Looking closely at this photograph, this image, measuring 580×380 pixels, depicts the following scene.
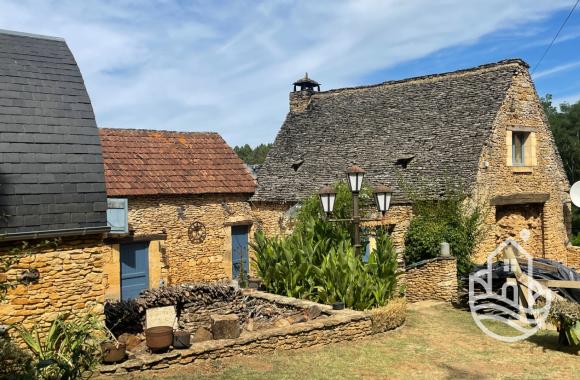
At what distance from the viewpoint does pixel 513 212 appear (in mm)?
16938

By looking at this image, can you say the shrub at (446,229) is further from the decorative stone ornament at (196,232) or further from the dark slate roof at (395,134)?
the decorative stone ornament at (196,232)

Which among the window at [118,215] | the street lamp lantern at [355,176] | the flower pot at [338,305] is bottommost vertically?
the flower pot at [338,305]

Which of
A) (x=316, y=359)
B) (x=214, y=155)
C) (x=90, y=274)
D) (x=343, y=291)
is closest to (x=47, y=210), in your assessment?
(x=90, y=274)

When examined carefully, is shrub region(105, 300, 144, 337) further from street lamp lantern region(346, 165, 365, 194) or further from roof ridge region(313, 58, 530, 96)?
A: roof ridge region(313, 58, 530, 96)

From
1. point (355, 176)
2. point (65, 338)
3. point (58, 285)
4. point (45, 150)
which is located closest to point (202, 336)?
point (65, 338)

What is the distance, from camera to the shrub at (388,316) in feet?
34.7

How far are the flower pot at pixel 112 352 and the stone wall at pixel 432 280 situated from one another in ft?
26.2

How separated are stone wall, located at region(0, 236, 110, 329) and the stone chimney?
14.0 metres

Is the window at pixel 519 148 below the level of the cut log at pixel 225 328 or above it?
above

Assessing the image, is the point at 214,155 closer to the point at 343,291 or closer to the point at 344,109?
the point at 344,109

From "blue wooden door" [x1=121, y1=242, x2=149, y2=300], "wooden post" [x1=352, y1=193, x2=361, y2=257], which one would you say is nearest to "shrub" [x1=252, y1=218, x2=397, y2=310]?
"wooden post" [x1=352, y1=193, x2=361, y2=257]

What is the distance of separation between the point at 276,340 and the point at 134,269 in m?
7.35

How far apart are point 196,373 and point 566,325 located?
619cm

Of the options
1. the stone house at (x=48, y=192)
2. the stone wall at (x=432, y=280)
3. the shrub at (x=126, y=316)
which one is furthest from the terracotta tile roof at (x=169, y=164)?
the stone wall at (x=432, y=280)
